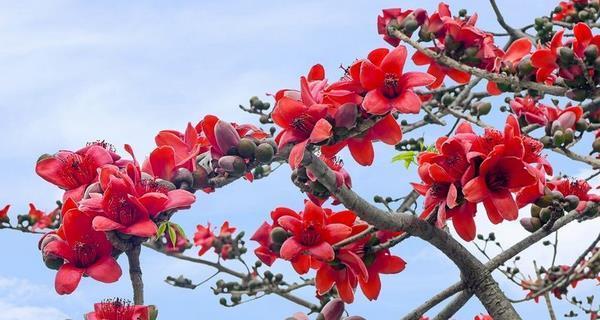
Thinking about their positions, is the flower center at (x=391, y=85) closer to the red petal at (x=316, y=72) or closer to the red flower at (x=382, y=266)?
the red petal at (x=316, y=72)

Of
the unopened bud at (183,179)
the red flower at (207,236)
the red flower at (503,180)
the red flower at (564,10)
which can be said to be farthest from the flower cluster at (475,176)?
the red flower at (207,236)

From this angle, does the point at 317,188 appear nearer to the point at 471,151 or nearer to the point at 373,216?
the point at 373,216

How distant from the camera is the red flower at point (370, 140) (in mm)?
1799

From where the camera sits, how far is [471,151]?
5.91 feet

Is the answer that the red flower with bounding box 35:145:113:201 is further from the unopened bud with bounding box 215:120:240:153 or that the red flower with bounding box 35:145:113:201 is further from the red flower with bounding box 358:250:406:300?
the red flower with bounding box 358:250:406:300

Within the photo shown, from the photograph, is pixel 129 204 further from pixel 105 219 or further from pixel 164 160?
pixel 164 160

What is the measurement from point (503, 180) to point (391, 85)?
14.1 inches

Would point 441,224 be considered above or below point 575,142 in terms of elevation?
below

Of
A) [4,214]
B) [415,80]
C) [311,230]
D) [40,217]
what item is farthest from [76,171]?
[40,217]

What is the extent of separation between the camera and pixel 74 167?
68.7 inches

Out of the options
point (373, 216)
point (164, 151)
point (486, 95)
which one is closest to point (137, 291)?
point (164, 151)

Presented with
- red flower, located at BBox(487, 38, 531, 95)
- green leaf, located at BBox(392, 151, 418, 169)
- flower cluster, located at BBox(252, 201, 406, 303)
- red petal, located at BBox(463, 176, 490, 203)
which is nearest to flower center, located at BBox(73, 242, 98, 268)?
flower cluster, located at BBox(252, 201, 406, 303)

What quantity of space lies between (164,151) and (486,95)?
2553mm

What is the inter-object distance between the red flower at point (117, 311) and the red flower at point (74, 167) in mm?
280
